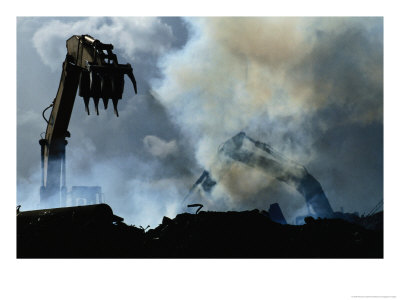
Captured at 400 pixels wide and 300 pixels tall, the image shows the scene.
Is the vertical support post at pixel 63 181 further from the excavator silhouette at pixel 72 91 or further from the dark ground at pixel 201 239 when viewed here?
the dark ground at pixel 201 239

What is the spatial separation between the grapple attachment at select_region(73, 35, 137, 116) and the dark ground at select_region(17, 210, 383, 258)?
2.09 meters

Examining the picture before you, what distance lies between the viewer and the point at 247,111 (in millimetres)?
11578

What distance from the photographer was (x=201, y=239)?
7.25 m

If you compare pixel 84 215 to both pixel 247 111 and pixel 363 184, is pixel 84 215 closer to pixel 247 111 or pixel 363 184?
pixel 247 111

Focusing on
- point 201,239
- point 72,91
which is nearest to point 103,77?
point 72,91

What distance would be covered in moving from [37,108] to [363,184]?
7.59 meters

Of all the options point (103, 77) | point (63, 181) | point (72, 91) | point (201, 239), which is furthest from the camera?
point (63, 181)

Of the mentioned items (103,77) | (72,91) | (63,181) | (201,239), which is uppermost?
(72,91)

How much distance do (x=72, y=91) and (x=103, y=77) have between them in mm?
1537

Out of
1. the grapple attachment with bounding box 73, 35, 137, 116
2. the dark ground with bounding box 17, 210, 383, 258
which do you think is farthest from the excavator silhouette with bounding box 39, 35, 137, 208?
the dark ground with bounding box 17, 210, 383, 258

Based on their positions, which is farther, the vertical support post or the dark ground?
the vertical support post

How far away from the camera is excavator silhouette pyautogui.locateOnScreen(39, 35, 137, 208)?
6.80 meters

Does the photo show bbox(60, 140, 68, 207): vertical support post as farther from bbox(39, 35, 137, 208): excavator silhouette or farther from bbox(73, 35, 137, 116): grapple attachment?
bbox(73, 35, 137, 116): grapple attachment

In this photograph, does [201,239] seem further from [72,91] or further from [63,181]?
[72,91]
